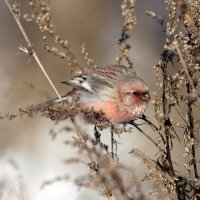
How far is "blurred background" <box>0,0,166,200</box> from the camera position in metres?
6.08

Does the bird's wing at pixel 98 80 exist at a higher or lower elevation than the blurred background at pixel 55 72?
lower

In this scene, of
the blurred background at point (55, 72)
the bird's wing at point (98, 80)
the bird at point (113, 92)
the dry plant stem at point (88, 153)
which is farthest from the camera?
the blurred background at point (55, 72)

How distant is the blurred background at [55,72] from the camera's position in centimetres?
608

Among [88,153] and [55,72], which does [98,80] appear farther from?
[55,72]

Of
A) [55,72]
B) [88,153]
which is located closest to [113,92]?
[88,153]

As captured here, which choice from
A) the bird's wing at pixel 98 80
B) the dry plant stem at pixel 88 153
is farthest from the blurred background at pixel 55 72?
the dry plant stem at pixel 88 153

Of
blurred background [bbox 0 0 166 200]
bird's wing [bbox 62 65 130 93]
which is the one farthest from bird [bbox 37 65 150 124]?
blurred background [bbox 0 0 166 200]

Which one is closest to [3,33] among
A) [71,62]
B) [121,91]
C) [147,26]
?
[147,26]

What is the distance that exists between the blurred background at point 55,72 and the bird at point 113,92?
60.8 inches

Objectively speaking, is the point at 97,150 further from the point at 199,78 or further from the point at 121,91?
the point at 121,91

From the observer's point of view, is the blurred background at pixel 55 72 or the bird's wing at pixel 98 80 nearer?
the bird's wing at pixel 98 80

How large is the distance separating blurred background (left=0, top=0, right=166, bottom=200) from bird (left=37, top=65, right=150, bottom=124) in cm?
154

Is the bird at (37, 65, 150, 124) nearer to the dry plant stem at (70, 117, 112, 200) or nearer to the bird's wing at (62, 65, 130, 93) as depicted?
the bird's wing at (62, 65, 130, 93)

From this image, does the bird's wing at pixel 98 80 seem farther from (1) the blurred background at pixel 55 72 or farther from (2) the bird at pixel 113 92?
(1) the blurred background at pixel 55 72
